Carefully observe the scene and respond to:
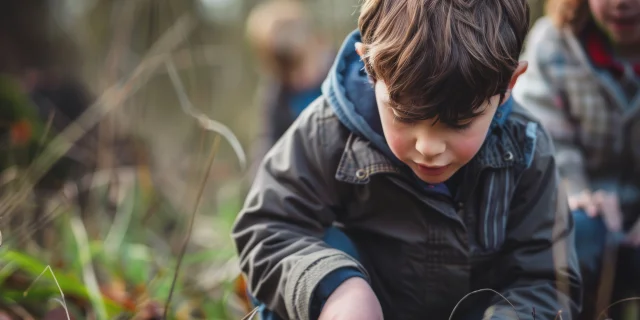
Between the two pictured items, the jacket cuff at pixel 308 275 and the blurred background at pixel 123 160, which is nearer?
the jacket cuff at pixel 308 275

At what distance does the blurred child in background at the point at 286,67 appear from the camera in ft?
11.9

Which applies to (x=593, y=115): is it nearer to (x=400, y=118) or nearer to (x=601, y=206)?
(x=601, y=206)

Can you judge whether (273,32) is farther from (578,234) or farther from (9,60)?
(578,234)

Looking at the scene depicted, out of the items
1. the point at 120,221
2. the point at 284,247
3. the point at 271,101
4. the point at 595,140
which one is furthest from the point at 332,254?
the point at 271,101

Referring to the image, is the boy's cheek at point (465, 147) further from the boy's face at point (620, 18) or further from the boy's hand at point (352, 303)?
the boy's face at point (620, 18)

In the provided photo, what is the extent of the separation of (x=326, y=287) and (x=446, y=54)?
1.37ft

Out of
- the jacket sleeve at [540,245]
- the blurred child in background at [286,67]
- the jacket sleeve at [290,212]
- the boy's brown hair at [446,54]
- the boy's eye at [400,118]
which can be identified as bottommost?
the blurred child in background at [286,67]

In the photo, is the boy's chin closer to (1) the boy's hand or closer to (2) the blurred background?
(1) the boy's hand

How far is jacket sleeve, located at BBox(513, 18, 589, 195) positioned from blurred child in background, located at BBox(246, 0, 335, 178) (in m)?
1.77

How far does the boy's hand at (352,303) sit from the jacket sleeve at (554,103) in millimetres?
845

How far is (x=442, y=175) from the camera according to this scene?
1.21 meters

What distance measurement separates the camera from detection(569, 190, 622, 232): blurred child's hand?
1.74m

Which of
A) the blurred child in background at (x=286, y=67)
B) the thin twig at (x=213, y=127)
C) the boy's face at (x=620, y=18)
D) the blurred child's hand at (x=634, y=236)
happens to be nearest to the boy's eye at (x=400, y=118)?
→ the thin twig at (x=213, y=127)

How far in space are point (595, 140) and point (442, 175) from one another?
2.61ft
